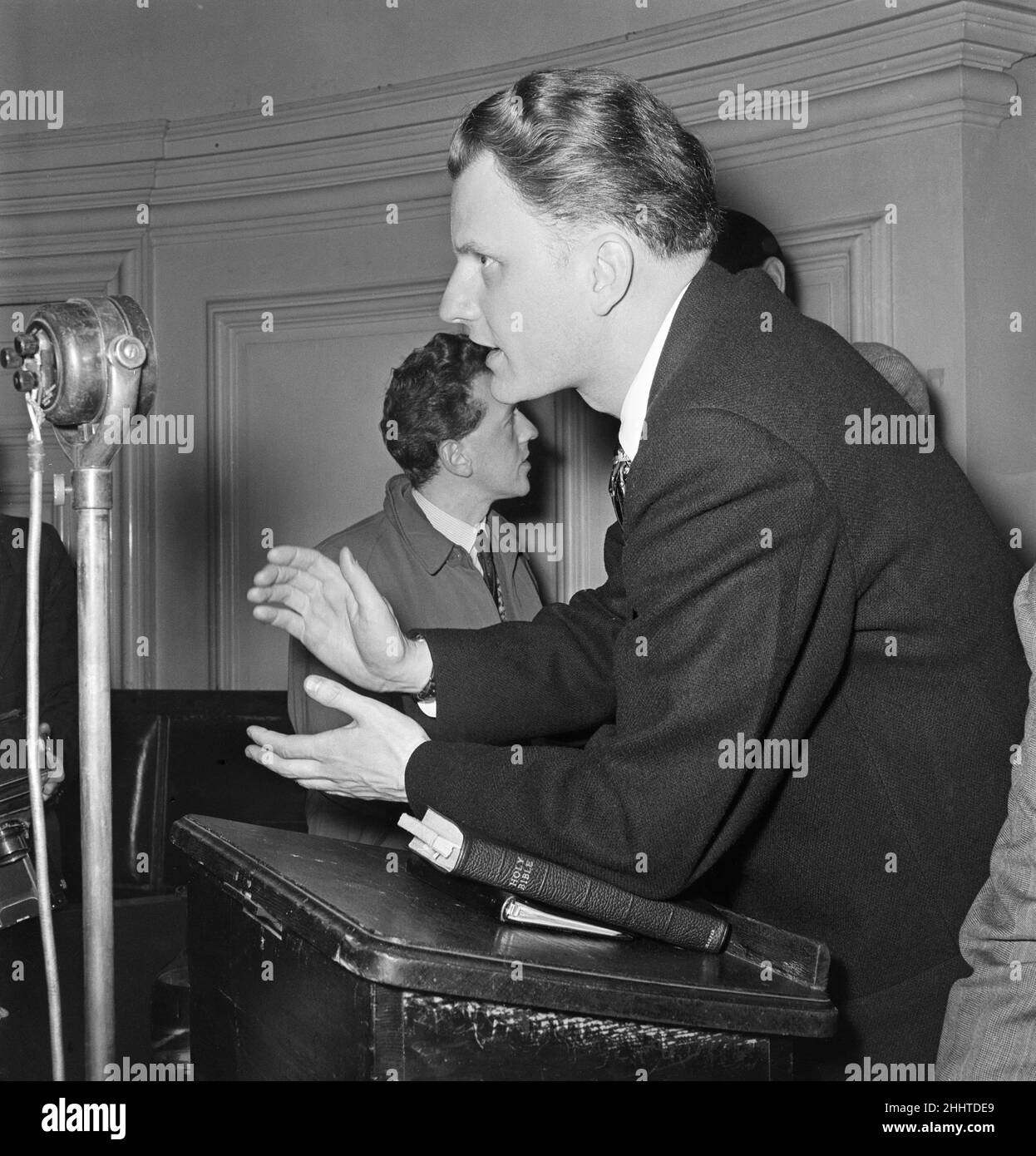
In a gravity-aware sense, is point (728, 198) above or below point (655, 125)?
above

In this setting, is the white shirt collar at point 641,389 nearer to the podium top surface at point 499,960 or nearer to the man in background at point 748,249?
the podium top surface at point 499,960

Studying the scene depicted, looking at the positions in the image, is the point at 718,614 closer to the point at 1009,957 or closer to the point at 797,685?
the point at 797,685

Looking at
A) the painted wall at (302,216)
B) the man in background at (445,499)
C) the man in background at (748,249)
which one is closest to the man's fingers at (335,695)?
the man in background at (445,499)

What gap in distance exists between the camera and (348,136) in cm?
343

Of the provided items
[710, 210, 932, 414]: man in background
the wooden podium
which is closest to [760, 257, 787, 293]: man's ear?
[710, 210, 932, 414]: man in background

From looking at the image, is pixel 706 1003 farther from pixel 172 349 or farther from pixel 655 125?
pixel 172 349

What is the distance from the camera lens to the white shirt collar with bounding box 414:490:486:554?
110 inches

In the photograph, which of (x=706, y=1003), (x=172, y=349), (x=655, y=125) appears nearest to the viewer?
(x=706, y=1003)

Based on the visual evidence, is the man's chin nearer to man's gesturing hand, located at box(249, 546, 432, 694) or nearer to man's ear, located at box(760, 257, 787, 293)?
man's gesturing hand, located at box(249, 546, 432, 694)

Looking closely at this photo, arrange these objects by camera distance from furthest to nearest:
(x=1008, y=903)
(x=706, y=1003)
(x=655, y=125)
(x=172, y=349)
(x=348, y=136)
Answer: (x=172, y=349)
(x=348, y=136)
(x=655, y=125)
(x=1008, y=903)
(x=706, y=1003)

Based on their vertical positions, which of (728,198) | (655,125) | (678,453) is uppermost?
(728,198)

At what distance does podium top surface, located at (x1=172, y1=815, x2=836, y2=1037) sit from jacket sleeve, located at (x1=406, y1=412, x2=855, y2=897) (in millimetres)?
89

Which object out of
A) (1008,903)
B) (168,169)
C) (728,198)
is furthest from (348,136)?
(1008,903)

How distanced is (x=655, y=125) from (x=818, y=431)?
40cm
